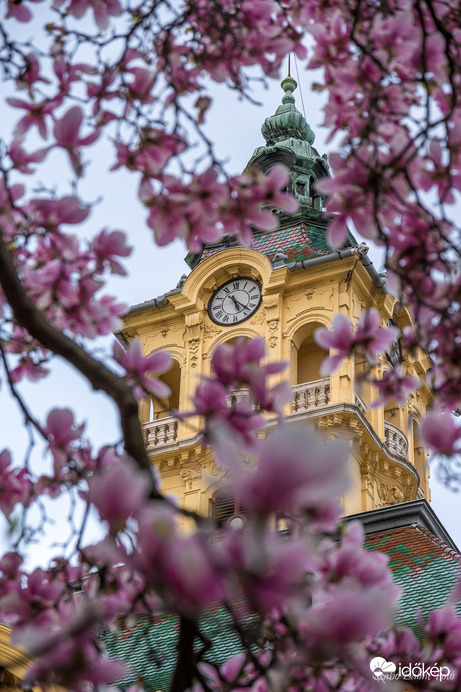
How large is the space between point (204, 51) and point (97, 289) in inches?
49.8

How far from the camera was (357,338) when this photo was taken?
3861 millimetres

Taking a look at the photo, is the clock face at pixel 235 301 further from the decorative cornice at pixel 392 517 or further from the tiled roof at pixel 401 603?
the tiled roof at pixel 401 603

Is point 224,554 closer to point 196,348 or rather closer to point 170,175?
point 170,175

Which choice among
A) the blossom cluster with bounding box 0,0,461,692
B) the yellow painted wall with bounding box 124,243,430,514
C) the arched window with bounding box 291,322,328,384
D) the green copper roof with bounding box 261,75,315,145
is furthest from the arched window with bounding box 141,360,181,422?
the blossom cluster with bounding box 0,0,461,692

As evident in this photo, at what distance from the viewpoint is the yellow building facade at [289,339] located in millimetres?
23078

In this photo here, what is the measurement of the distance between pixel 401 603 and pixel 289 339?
14013 millimetres

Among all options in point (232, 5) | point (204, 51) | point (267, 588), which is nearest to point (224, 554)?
point (267, 588)

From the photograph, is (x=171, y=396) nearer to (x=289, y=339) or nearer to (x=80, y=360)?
(x=289, y=339)

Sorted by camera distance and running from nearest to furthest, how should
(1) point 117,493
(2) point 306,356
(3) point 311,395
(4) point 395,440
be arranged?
(1) point 117,493 < (3) point 311,395 < (4) point 395,440 < (2) point 306,356

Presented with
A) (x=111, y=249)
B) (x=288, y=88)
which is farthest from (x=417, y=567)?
(x=288, y=88)

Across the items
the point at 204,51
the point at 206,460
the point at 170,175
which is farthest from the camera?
the point at 206,460

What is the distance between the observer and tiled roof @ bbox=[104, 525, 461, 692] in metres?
10.2

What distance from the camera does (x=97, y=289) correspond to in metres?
4.10

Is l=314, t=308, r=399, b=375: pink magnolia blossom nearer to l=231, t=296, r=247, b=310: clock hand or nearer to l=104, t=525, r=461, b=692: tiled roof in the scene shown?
l=104, t=525, r=461, b=692: tiled roof
